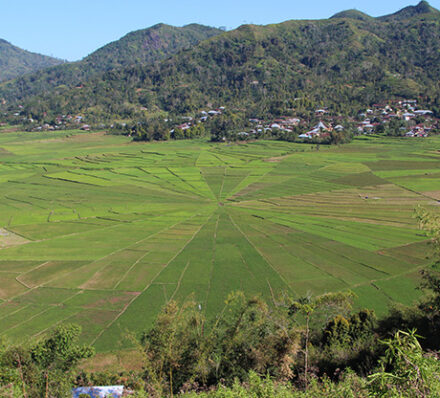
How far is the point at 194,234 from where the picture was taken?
50469 millimetres

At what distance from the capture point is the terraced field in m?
33.4

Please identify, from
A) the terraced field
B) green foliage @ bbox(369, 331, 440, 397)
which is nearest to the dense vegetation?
the terraced field

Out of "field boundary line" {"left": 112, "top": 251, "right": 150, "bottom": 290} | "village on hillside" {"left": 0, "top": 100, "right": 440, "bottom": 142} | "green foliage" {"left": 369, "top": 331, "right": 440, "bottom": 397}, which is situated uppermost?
"village on hillside" {"left": 0, "top": 100, "right": 440, "bottom": 142}

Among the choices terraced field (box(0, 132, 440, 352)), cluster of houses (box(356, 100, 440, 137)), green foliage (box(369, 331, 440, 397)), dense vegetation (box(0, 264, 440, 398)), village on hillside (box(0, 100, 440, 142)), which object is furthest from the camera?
cluster of houses (box(356, 100, 440, 137))

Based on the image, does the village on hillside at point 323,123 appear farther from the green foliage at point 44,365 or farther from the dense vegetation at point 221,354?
the green foliage at point 44,365

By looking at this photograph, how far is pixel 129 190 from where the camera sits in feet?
242

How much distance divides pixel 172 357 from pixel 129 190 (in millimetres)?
55805

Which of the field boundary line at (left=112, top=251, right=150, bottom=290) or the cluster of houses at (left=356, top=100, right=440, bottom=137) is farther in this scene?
the cluster of houses at (left=356, top=100, right=440, bottom=137)

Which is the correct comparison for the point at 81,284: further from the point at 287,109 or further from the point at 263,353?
the point at 287,109

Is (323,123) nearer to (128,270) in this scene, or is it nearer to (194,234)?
(194,234)

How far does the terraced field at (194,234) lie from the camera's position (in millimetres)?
33406

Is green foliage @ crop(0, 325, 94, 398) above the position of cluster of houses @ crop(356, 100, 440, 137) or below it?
below

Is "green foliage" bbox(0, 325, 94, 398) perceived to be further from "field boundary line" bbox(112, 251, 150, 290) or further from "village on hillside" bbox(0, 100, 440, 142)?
"village on hillside" bbox(0, 100, 440, 142)

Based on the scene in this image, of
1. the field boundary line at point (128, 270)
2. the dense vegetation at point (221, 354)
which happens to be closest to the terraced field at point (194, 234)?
the field boundary line at point (128, 270)
